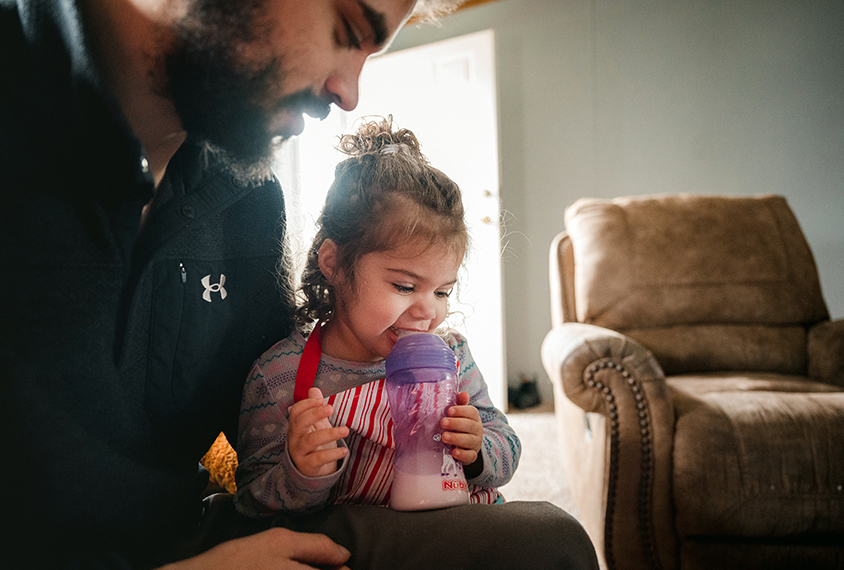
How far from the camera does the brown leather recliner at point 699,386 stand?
48.8 inches

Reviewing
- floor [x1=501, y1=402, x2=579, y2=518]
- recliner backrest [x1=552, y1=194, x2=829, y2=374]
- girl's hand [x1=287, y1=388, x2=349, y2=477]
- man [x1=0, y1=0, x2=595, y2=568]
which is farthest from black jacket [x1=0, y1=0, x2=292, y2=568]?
recliner backrest [x1=552, y1=194, x2=829, y2=374]

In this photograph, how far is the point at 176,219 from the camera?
77 centimetres

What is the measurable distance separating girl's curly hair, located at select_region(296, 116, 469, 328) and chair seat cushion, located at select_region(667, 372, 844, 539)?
0.86 metres

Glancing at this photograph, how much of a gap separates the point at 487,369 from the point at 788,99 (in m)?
2.42

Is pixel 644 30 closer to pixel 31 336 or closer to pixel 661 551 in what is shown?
pixel 661 551

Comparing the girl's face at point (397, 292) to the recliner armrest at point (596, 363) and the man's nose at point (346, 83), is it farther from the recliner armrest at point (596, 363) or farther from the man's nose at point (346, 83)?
the recliner armrest at point (596, 363)

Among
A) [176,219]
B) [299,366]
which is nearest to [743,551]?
[299,366]

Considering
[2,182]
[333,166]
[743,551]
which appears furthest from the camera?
[743,551]

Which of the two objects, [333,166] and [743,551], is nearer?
[333,166]

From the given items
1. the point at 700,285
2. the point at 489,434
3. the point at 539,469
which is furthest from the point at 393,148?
the point at 539,469

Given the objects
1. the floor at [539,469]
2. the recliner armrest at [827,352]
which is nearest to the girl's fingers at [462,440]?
the floor at [539,469]

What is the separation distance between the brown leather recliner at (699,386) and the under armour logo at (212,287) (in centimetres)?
96

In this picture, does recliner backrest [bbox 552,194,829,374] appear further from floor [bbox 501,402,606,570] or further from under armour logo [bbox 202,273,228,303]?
under armour logo [bbox 202,273,228,303]

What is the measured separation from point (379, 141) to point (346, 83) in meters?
0.23
